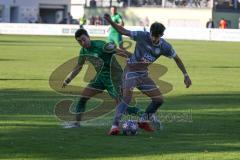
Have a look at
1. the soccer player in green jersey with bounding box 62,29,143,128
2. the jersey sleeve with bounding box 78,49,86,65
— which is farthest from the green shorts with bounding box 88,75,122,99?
the jersey sleeve with bounding box 78,49,86,65

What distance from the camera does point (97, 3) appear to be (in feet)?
297

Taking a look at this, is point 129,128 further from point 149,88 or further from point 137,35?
point 137,35

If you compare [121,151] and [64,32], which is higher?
[121,151]

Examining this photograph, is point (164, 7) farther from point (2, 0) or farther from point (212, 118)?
point (212, 118)

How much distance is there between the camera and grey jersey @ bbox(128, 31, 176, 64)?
12.5 metres

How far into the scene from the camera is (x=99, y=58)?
519 inches

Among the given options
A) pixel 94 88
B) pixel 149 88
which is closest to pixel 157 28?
pixel 149 88

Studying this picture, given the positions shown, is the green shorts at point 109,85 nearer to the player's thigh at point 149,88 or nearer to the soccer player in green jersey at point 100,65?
the soccer player in green jersey at point 100,65

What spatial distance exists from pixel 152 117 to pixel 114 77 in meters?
0.91

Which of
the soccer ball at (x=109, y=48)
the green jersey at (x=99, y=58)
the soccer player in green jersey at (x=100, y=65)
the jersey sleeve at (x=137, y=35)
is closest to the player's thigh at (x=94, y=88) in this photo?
the soccer player in green jersey at (x=100, y=65)

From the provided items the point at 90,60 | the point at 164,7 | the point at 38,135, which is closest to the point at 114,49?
the point at 90,60

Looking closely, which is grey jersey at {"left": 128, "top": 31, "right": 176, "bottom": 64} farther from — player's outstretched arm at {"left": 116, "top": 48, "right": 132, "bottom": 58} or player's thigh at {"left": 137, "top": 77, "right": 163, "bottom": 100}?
player's thigh at {"left": 137, "top": 77, "right": 163, "bottom": 100}

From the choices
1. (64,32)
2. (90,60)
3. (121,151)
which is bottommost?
(64,32)

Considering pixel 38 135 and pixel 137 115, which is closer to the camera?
pixel 38 135
